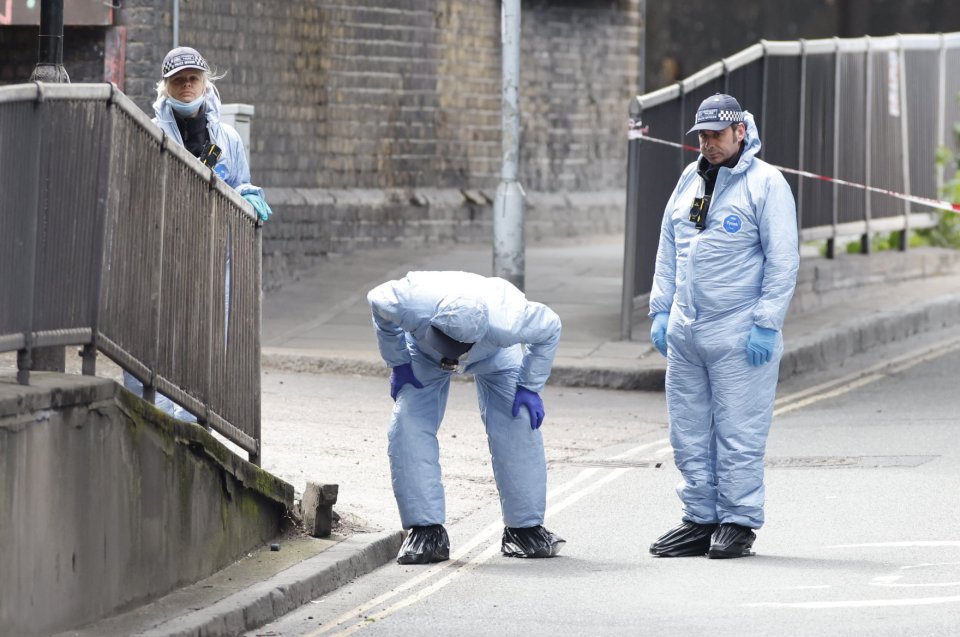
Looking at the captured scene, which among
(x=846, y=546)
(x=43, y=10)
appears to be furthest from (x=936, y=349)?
(x=43, y=10)

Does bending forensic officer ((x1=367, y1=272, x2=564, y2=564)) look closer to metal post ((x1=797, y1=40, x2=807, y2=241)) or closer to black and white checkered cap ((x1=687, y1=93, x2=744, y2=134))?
black and white checkered cap ((x1=687, y1=93, x2=744, y2=134))

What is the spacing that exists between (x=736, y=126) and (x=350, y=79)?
10324 mm

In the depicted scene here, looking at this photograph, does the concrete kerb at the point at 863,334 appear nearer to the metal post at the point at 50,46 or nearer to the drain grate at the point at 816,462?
the drain grate at the point at 816,462

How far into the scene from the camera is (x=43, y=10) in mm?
7684

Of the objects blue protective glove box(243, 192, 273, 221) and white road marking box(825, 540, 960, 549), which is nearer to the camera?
white road marking box(825, 540, 960, 549)

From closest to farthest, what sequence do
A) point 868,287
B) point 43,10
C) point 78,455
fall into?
point 78,455, point 43,10, point 868,287

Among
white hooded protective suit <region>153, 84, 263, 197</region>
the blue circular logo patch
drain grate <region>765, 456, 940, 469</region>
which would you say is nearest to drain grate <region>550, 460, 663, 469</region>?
drain grate <region>765, 456, 940, 469</region>

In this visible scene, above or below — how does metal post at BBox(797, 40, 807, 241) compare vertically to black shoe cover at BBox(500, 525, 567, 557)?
above

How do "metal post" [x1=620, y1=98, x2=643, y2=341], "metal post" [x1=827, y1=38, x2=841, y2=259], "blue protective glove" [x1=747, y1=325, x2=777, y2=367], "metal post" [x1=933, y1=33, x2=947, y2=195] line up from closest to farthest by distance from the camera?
"blue protective glove" [x1=747, y1=325, x2=777, y2=367], "metal post" [x1=620, y1=98, x2=643, y2=341], "metal post" [x1=827, y1=38, x2=841, y2=259], "metal post" [x1=933, y1=33, x2=947, y2=195]

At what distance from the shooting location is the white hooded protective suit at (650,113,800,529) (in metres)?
8.15

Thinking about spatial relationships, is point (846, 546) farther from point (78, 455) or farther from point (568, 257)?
point (568, 257)

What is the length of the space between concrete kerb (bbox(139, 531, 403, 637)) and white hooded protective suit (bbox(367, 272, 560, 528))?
0.73 feet

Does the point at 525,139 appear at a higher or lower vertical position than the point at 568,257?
higher

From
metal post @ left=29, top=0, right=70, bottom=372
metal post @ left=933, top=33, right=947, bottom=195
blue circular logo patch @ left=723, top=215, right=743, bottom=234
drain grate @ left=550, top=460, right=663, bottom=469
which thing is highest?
metal post @ left=933, top=33, right=947, bottom=195
